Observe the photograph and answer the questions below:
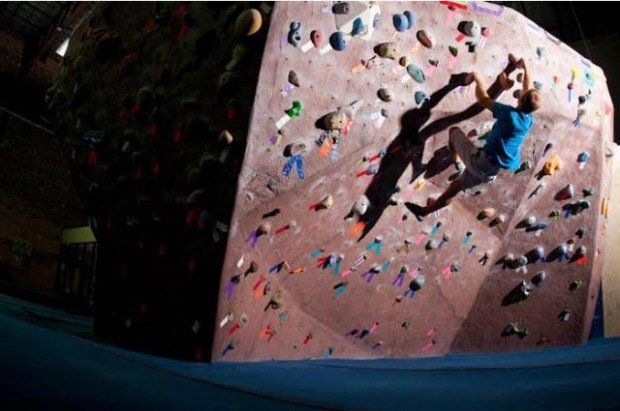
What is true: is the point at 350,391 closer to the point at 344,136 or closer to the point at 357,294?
the point at 357,294

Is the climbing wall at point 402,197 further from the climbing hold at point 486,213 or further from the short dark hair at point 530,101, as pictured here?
the short dark hair at point 530,101

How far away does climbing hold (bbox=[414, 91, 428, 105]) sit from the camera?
220 cm

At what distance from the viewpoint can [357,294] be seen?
2.62 metres

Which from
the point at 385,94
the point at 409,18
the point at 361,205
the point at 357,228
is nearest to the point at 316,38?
the point at 385,94

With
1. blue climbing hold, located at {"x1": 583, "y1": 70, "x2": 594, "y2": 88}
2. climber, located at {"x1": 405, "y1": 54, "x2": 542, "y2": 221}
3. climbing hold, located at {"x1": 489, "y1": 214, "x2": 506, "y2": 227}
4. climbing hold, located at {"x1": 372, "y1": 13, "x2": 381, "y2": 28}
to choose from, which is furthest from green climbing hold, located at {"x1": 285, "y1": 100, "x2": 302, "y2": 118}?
blue climbing hold, located at {"x1": 583, "y1": 70, "x2": 594, "y2": 88}

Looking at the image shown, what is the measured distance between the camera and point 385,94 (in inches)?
82.4

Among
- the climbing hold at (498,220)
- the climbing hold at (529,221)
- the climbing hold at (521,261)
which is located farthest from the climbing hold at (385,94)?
the climbing hold at (521,261)

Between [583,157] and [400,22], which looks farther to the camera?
[583,157]

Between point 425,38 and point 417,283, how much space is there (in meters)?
1.72

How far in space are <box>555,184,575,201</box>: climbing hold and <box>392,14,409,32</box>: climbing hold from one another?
200 centimetres

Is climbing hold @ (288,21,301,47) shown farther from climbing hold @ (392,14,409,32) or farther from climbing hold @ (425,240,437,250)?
climbing hold @ (425,240,437,250)

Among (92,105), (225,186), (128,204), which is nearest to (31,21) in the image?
(92,105)

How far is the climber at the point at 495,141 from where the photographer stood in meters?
2.10

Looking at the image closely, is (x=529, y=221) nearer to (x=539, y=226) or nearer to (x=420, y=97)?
(x=539, y=226)
